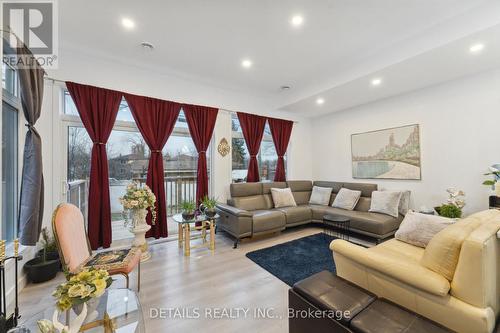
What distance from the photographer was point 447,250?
1.32 m

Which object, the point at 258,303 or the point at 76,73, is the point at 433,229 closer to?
the point at 258,303

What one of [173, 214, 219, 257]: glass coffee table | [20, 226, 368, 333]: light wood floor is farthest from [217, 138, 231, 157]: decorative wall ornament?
[20, 226, 368, 333]: light wood floor

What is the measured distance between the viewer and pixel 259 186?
4.47 metres

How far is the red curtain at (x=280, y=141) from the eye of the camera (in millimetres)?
5054

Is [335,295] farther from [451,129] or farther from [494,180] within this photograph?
[451,129]

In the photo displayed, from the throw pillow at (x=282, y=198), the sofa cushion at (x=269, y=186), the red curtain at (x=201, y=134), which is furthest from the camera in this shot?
the sofa cushion at (x=269, y=186)

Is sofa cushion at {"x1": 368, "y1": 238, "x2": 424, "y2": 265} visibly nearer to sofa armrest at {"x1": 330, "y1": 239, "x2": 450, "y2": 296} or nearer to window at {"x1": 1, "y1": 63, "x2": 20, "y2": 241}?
sofa armrest at {"x1": 330, "y1": 239, "x2": 450, "y2": 296}

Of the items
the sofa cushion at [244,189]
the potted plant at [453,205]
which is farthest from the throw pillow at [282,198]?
the potted plant at [453,205]

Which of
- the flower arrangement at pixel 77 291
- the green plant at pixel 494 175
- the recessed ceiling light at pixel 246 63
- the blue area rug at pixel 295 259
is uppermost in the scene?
the recessed ceiling light at pixel 246 63

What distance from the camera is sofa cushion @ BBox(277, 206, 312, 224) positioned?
12.9 ft

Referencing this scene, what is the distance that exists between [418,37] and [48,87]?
15.9 ft

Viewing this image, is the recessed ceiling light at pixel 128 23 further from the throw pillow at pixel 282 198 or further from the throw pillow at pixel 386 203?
the throw pillow at pixel 386 203

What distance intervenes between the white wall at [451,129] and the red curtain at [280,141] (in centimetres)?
171

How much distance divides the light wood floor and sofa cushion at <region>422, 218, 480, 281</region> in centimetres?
119
